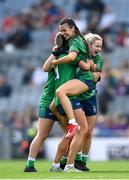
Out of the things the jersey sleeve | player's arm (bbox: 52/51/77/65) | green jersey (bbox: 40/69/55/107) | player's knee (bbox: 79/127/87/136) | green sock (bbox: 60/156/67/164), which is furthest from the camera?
green sock (bbox: 60/156/67/164)

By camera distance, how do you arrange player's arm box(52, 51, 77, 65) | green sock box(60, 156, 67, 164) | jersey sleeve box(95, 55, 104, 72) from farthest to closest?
green sock box(60, 156, 67, 164) < jersey sleeve box(95, 55, 104, 72) < player's arm box(52, 51, 77, 65)

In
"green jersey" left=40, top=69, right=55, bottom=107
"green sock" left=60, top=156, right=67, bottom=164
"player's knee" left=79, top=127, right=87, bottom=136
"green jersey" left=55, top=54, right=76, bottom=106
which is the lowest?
"green sock" left=60, top=156, right=67, bottom=164

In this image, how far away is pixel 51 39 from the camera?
1186 inches

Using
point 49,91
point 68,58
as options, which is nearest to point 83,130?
point 49,91

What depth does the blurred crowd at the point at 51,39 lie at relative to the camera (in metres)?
25.8

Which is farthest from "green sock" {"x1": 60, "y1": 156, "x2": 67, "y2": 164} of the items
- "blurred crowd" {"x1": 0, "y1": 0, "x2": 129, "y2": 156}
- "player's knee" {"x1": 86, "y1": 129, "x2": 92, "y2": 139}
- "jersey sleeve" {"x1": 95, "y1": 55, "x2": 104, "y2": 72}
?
"blurred crowd" {"x1": 0, "y1": 0, "x2": 129, "y2": 156}

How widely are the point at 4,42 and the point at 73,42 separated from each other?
1637cm

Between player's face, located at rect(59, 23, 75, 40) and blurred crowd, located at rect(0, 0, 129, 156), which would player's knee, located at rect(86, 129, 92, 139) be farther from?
blurred crowd, located at rect(0, 0, 129, 156)

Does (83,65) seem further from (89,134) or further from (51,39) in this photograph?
(51,39)

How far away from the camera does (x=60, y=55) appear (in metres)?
14.8

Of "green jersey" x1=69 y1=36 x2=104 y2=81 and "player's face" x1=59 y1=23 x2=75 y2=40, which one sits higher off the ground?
"player's face" x1=59 y1=23 x2=75 y2=40

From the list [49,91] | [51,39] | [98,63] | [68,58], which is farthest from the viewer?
[51,39]

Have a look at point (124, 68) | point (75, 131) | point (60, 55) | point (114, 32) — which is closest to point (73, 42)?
point (60, 55)

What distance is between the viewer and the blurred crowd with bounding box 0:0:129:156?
2581cm
